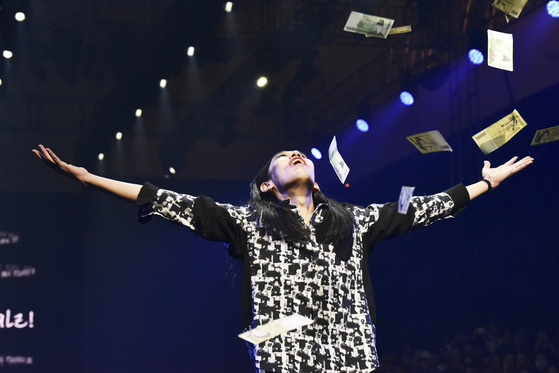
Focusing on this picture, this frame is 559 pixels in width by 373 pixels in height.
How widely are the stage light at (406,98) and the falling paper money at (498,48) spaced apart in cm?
280

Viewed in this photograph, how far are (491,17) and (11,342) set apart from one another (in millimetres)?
5246

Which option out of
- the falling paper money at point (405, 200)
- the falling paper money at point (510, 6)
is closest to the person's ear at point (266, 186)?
the falling paper money at point (405, 200)

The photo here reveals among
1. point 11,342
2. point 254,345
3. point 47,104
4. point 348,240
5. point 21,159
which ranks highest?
point 47,104

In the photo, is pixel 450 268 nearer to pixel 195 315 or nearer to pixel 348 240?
pixel 195 315

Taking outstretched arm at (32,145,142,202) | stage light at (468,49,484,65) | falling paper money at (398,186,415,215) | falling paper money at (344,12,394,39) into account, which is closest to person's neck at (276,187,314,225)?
falling paper money at (398,186,415,215)

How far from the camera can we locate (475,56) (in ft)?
18.6

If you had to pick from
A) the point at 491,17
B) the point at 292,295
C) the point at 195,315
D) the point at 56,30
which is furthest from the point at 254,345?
the point at 195,315

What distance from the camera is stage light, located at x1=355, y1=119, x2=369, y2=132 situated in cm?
654

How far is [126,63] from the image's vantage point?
20.4 ft

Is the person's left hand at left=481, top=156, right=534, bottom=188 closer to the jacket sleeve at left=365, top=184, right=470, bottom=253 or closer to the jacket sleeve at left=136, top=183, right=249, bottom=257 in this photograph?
the jacket sleeve at left=365, top=184, right=470, bottom=253

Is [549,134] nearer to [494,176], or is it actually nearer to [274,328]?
[494,176]

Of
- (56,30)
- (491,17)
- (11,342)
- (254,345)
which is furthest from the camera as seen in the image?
(11,342)

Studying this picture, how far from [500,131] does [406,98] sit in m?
3.33

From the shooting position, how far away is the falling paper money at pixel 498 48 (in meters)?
3.31
